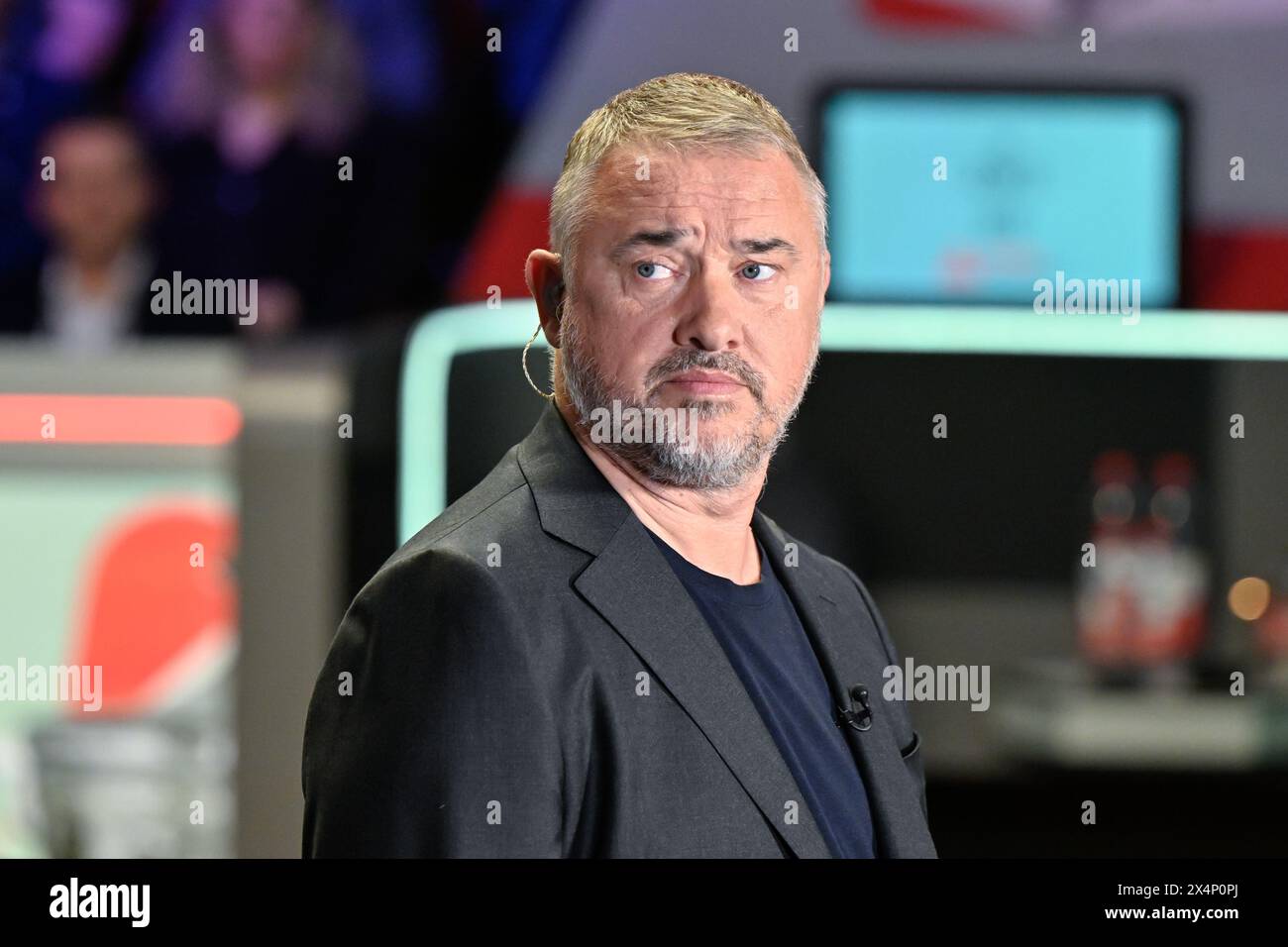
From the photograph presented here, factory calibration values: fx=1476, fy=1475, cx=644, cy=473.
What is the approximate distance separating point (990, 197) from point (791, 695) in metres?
1.42

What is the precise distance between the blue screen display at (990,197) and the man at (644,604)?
3.79ft

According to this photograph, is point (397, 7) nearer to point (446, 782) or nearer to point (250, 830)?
point (250, 830)

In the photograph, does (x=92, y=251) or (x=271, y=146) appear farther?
(x=271, y=146)

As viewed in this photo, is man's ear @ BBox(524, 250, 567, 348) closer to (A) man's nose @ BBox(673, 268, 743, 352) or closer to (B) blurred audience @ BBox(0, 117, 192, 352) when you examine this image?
(A) man's nose @ BBox(673, 268, 743, 352)

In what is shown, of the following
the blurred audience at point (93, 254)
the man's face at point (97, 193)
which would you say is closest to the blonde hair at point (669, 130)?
the blurred audience at point (93, 254)

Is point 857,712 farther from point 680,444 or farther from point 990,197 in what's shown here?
point 990,197

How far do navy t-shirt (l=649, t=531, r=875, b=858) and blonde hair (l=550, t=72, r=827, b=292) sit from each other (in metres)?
0.26

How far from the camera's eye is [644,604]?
1019mm

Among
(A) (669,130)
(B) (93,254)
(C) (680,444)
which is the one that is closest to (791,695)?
(C) (680,444)

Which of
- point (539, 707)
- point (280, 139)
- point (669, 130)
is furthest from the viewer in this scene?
point (280, 139)

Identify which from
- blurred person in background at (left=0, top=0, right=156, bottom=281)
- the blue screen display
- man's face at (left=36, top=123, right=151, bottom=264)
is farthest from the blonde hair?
blurred person in background at (left=0, top=0, right=156, bottom=281)

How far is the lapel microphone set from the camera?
1.12 metres

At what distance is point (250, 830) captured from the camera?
5.55ft
